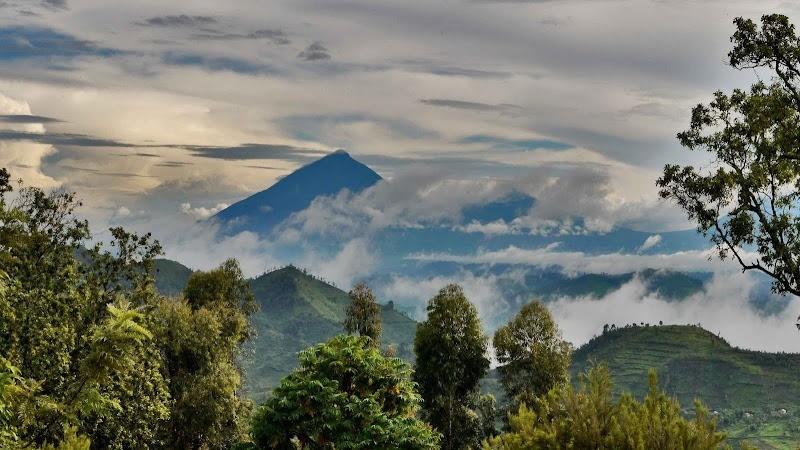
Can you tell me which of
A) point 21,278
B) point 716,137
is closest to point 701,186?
point 716,137

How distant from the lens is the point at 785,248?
30.4 m

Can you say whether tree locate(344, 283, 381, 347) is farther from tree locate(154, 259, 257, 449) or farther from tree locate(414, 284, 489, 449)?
tree locate(154, 259, 257, 449)

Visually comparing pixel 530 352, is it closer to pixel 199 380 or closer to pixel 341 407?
pixel 199 380

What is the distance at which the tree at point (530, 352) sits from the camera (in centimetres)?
6569

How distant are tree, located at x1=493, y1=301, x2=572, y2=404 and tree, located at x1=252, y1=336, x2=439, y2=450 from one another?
27.0 meters

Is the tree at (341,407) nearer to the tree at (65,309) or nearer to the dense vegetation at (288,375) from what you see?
the dense vegetation at (288,375)

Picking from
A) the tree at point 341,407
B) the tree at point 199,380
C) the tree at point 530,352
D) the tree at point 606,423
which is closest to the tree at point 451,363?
the tree at point 530,352

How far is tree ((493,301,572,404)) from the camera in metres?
65.7

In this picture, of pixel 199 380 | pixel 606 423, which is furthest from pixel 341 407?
pixel 199 380

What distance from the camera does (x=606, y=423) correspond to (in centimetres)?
1786

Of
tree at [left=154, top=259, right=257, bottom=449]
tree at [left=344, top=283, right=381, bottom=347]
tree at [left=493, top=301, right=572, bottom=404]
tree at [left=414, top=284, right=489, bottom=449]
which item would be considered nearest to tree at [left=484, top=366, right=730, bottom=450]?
tree at [left=154, top=259, right=257, bottom=449]

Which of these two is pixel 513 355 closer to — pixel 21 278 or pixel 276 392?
pixel 276 392

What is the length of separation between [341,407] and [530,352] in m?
32.0

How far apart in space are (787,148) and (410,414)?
76.0ft
